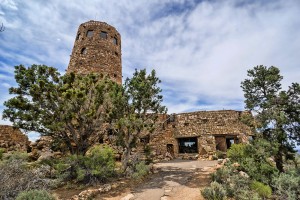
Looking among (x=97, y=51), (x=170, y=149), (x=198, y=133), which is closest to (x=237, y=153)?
(x=198, y=133)

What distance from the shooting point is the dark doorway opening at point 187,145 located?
20688mm

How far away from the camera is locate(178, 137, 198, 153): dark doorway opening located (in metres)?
20.7

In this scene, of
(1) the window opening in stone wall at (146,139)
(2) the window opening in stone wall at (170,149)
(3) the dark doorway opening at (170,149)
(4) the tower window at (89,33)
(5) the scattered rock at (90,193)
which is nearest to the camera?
(5) the scattered rock at (90,193)

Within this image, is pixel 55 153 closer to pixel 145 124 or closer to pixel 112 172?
pixel 112 172

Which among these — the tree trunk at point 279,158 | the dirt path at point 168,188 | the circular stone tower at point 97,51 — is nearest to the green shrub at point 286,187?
the tree trunk at point 279,158

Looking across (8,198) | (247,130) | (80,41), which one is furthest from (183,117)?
(8,198)

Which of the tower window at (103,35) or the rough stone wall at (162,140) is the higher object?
the tower window at (103,35)

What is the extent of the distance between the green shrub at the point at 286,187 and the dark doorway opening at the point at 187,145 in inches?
470

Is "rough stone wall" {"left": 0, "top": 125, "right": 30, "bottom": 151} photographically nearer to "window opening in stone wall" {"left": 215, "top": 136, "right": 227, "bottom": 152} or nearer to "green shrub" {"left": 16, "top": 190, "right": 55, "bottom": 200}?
"green shrub" {"left": 16, "top": 190, "right": 55, "bottom": 200}

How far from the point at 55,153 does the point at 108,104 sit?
6.85 meters

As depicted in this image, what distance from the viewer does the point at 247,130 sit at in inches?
791

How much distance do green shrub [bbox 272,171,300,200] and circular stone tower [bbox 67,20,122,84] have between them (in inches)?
614

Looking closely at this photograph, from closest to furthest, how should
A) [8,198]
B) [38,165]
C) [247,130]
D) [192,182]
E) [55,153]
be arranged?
[8,198]
[192,182]
[38,165]
[55,153]
[247,130]

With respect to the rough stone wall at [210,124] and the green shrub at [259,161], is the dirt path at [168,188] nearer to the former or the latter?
the green shrub at [259,161]
